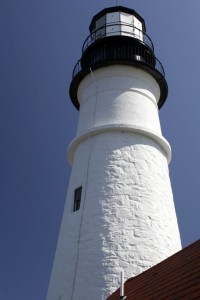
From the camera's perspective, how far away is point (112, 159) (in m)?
8.13

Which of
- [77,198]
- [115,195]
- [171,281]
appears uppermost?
[77,198]

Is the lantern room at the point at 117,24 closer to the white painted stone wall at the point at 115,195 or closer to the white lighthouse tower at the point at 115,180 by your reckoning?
the white lighthouse tower at the point at 115,180

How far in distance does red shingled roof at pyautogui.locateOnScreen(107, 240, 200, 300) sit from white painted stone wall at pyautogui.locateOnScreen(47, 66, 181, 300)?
27.1 inches

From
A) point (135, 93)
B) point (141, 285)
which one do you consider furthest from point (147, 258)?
point (135, 93)

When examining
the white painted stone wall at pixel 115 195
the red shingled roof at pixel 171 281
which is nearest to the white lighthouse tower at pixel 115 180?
the white painted stone wall at pixel 115 195

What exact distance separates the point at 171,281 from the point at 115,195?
2.86 m

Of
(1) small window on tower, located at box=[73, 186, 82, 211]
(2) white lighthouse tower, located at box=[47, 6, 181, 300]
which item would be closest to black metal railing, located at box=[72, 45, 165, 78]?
(2) white lighthouse tower, located at box=[47, 6, 181, 300]

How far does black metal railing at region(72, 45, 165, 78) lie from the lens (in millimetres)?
10125

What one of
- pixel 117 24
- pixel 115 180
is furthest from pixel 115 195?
pixel 117 24

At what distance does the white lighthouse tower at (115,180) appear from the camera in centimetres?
684

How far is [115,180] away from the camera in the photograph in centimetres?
782

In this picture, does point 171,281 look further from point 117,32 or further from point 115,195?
point 117,32

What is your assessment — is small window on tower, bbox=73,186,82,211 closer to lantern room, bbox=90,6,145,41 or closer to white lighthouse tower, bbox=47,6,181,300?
white lighthouse tower, bbox=47,6,181,300

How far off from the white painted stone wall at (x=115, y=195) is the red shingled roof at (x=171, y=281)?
27.1 inches
